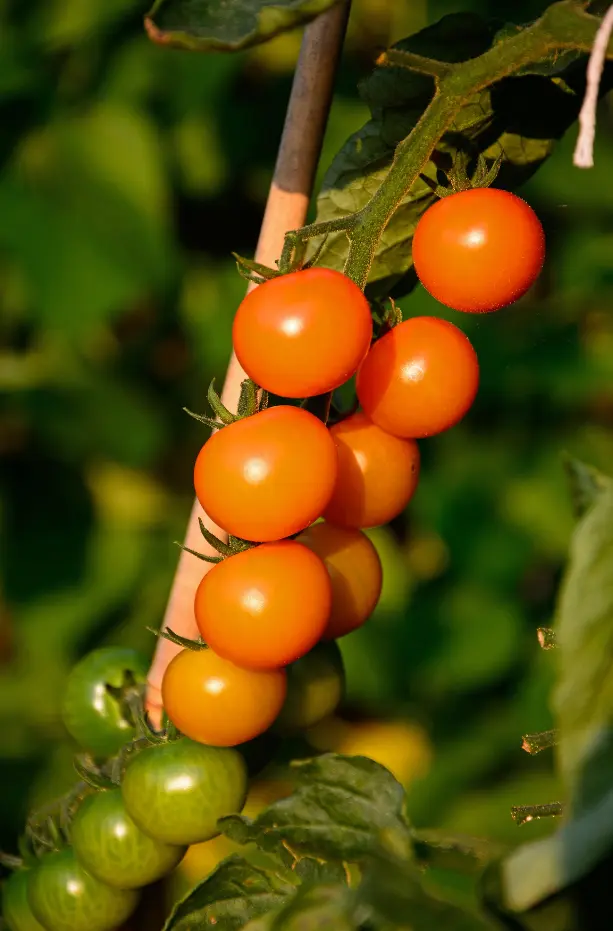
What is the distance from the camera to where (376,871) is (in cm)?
35

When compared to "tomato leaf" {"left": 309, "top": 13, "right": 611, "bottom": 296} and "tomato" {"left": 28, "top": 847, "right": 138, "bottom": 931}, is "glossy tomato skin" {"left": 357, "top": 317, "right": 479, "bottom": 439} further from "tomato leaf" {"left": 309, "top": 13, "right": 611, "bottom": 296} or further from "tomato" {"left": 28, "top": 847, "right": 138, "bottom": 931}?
"tomato" {"left": 28, "top": 847, "right": 138, "bottom": 931}

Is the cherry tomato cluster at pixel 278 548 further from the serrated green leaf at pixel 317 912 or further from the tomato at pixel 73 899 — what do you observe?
the serrated green leaf at pixel 317 912

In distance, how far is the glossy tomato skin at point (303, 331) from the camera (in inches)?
17.6

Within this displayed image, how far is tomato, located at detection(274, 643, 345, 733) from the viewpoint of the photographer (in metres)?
0.57

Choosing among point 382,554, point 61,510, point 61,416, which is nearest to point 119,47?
point 61,416

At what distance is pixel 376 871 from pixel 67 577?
1.26 meters

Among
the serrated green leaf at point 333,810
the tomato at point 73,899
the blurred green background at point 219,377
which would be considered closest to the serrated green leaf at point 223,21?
the serrated green leaf at point 333,810

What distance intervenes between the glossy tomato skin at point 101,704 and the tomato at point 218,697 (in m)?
0.11

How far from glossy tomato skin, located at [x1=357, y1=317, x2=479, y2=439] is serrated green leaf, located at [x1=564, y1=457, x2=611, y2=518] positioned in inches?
3.1

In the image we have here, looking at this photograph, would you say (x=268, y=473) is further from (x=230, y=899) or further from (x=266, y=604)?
(x=230, y=899)

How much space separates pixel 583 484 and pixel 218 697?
208mm

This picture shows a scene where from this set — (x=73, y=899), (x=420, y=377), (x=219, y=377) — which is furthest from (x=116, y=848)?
(x=219, y=377)

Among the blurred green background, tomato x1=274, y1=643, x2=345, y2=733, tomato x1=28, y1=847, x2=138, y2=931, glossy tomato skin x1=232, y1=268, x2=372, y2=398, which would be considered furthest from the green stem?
the blurred green background

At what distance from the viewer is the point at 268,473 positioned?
1.47 feet
